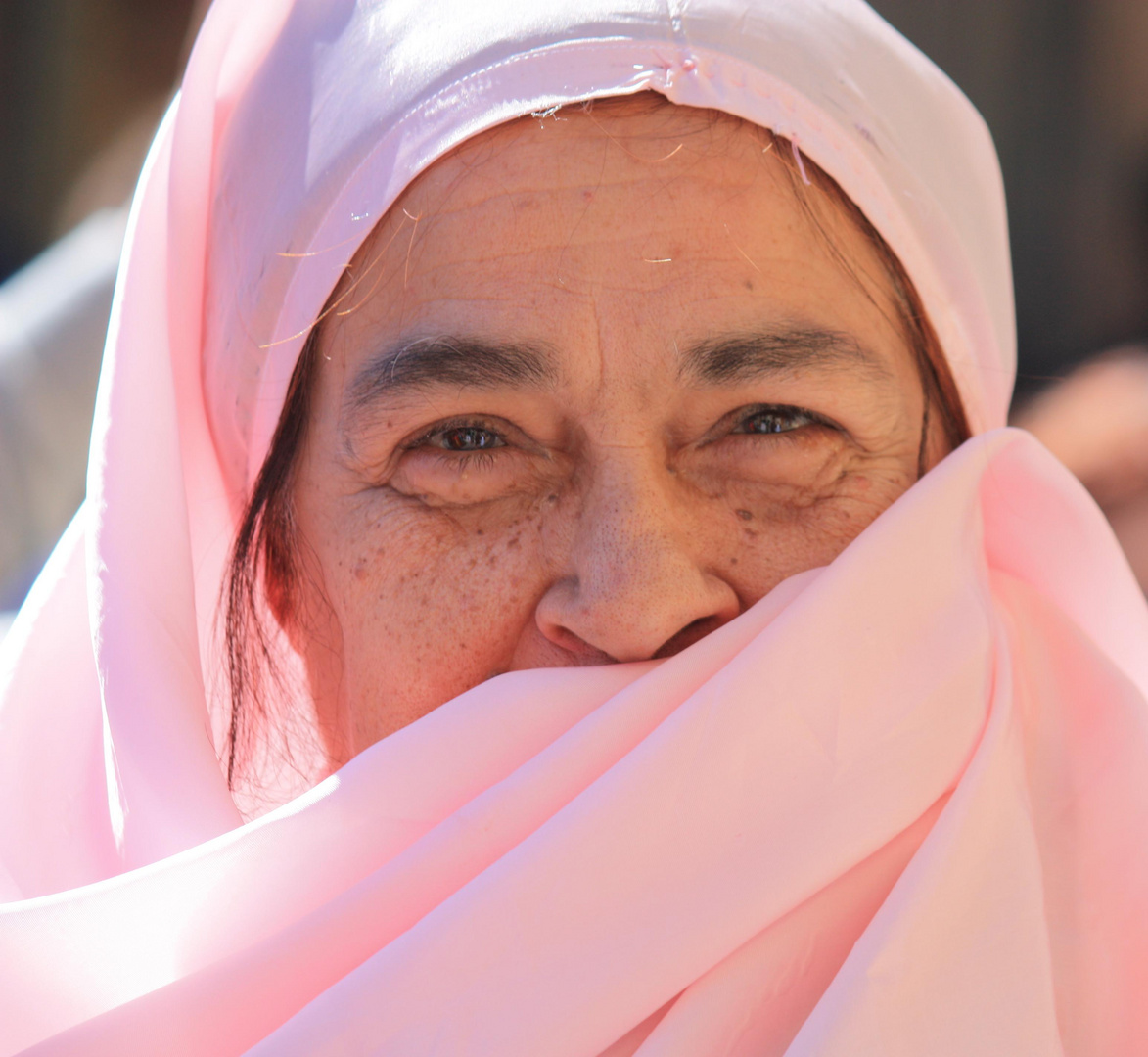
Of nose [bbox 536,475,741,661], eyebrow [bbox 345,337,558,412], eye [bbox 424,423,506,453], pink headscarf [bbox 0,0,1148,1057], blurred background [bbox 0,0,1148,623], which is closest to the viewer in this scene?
pink headscarf [bbox 0,0,1148,1057]

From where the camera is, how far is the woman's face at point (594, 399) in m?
1.46

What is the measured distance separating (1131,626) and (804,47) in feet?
2.91

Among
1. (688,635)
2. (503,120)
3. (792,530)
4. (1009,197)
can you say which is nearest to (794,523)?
(792,530)

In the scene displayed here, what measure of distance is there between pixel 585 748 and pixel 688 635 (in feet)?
0.79

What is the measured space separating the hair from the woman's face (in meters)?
0.02

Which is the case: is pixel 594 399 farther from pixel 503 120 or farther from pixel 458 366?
pixel 503 120

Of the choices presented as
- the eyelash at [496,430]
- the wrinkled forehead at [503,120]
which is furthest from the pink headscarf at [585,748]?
the eyelash at [496,430]

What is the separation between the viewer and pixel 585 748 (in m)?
1.25

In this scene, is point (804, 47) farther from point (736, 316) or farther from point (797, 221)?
point (736, 316)

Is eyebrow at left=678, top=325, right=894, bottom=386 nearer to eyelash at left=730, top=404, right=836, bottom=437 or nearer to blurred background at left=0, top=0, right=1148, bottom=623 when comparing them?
eyelash at left=730, top=404, right=836, bottom=437

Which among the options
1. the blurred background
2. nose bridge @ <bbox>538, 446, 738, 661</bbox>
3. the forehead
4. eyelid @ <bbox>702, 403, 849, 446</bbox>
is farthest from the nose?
the blurred background

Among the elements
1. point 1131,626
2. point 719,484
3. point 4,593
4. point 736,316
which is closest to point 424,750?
point 719,484

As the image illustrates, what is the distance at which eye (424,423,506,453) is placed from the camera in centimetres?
161

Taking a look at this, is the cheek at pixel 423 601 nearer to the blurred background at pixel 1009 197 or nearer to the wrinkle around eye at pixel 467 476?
the wrinkle around eye at pixel 467 476
